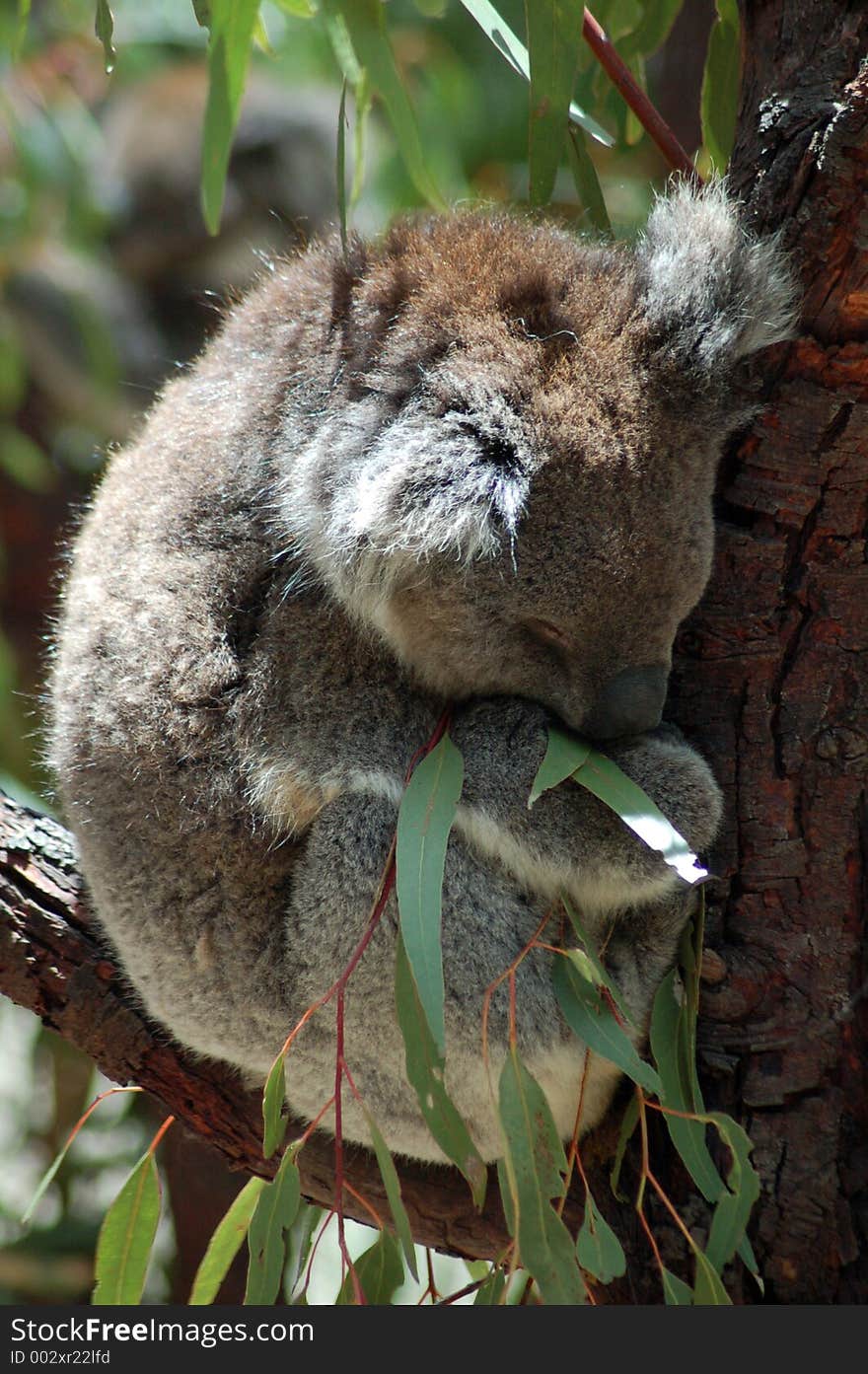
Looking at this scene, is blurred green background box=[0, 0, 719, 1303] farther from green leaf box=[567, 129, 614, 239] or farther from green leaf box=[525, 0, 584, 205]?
green leaf box=[525, 0, 584, 205]

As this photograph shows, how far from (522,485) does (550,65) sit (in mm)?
690

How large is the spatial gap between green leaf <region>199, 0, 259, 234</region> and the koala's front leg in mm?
943

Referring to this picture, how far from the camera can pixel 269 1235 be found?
200 cm

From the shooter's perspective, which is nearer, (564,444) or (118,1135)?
(564,444)

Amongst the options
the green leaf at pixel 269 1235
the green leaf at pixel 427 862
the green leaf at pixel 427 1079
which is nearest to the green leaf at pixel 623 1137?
the green leaf at pixel 427 1079

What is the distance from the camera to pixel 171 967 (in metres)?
2.31

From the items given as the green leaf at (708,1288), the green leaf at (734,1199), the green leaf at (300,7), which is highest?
the green leaf at (300,7)

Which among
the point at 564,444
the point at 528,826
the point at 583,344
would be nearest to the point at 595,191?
the point at 583,344

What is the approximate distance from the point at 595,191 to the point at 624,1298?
6.73 feet

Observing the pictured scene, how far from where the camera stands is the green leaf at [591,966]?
196 centimetres

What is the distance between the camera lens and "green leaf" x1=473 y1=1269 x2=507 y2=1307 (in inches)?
78.7

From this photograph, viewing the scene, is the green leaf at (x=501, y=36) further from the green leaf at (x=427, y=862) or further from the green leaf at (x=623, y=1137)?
the green leaf at (x=623, y=1137)

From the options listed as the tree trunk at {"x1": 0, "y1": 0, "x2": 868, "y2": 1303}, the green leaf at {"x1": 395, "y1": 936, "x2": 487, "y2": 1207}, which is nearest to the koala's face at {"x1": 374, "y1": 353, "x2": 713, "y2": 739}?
the tree trunk at {"x1": 0, "y1": 0, "x2": 868, "y2": 1303}

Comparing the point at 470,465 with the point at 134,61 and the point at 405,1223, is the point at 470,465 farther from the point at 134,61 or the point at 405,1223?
the point at 134,61
